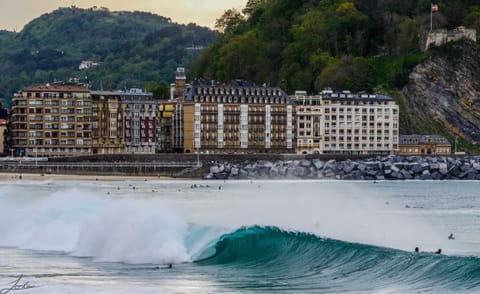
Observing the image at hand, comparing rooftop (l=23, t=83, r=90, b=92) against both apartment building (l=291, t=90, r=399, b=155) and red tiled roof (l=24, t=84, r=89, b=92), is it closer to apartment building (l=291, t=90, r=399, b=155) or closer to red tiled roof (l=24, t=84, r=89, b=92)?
red tiled roof (l=24, t=84, r=89, b=92)

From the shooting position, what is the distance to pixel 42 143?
470 feet

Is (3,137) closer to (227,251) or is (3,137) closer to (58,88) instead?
(58,88)

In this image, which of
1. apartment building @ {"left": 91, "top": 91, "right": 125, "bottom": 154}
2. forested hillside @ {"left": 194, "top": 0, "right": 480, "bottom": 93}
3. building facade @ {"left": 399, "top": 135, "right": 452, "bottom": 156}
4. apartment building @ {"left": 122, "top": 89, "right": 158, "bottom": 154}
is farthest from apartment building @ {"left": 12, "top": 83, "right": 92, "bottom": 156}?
building facade @ {"left": 399, "top": 135, "right": 452, "bottom": 156}

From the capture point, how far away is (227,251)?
39938 millimetres

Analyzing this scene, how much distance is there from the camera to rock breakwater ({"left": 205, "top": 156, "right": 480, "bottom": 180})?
12156cm

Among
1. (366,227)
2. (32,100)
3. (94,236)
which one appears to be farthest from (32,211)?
(32,100)

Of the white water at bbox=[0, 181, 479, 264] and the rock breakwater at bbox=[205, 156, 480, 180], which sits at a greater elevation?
the white water at bbox=[0, 181, 479, 264]

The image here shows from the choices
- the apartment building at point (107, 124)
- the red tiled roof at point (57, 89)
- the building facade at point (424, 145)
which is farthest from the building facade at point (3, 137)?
the building facade at point (424, 145)

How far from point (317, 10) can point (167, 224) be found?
→ 134056mm

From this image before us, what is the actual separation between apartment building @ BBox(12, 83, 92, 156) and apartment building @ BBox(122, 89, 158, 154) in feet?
17.3

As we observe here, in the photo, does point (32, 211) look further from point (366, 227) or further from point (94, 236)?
point (366, 227)

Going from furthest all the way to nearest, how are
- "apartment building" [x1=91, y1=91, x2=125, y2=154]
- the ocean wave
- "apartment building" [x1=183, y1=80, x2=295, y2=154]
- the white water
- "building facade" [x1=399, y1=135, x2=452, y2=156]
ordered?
"apartment building" [x1=91, y1=91, x2=125, y2=154] < "apartment building" [x1=183, y1=80, x2=295, y2=154] < "building facade" [x1=399, y1=135, x2=452, y2=156] < the white water < the ocean wave

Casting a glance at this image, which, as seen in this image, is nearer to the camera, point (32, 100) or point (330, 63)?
point (32, 100)

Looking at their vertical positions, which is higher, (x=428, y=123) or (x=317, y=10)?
(x=317, y=10)
